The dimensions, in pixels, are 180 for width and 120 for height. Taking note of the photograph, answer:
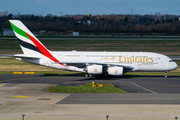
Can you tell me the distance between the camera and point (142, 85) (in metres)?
38.2

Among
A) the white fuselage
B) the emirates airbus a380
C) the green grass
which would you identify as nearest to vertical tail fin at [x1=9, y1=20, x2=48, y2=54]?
the emirates airbus a380

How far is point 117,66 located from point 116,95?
540 inches

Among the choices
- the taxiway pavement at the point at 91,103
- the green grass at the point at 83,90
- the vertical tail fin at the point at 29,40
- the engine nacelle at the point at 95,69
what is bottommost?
the taxiway pavement at the point at 91,103

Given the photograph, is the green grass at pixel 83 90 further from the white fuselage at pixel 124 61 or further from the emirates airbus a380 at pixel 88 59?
the white fuselage at pixel 124 61

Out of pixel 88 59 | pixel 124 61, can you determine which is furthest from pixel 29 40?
pixel 124 61

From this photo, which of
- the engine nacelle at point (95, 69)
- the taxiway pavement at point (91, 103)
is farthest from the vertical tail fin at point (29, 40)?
the taxiway pavement at point (91, 103)

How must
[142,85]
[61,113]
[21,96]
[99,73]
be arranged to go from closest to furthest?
[61,113] < [21,96] < [142,85] < [99,73]

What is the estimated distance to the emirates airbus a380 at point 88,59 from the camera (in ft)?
149

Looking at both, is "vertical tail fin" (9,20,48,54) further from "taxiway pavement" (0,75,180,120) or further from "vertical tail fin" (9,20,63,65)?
"taxiway pavement" (0,75,180,120)

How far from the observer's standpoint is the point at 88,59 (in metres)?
45.9

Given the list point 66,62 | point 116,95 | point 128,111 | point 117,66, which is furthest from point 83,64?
point 128,111

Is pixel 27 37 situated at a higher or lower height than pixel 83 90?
higher

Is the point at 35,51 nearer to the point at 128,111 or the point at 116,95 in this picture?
the point at 116,95

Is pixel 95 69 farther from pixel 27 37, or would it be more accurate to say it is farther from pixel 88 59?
pixel 27 37
